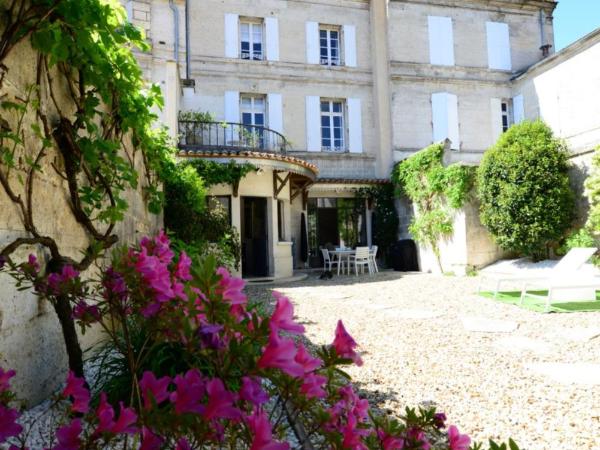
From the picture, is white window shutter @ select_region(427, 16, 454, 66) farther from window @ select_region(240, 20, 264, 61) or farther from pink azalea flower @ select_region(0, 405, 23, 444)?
pink azalea flower @ select_region(0, 405, 23, 444)

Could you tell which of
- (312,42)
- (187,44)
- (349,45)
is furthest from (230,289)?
(349,45)

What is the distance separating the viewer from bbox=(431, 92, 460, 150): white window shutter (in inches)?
553

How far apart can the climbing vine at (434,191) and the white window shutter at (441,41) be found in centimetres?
455

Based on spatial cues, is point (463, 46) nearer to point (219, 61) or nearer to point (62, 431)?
point (219, 61)

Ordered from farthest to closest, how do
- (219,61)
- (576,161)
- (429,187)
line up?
(219,61)
(429,187)
(576,161)

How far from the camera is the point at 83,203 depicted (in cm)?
244

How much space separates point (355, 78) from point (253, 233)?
6.44 m

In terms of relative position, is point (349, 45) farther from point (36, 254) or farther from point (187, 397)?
point (187, 397)

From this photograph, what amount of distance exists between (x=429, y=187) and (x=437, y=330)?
7.17 metres

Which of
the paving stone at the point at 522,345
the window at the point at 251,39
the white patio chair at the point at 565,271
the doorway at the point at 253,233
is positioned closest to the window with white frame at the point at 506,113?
the window at the point at 251,39

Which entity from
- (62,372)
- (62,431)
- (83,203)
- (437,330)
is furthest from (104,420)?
(437,330)

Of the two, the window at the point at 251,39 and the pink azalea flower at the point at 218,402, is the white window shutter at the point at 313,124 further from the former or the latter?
the pink azalea flower at the point at 218,402

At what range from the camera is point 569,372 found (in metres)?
2.93

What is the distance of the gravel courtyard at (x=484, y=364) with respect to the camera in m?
2.21
